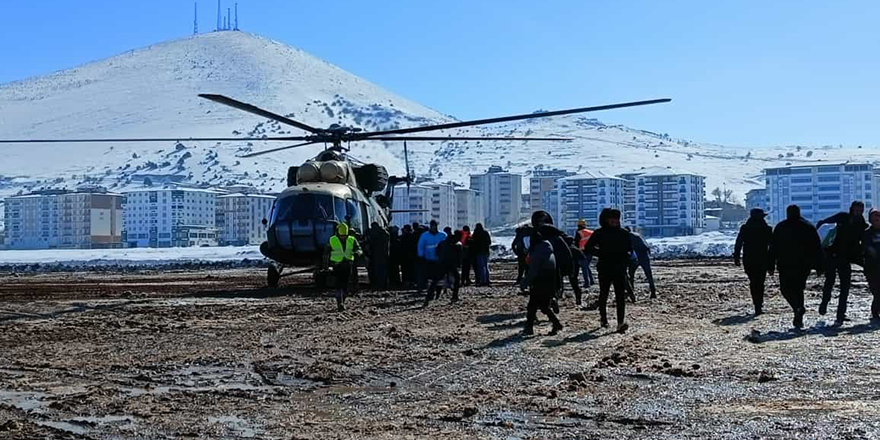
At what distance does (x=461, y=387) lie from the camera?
8156 millimetres

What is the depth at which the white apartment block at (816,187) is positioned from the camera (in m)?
115

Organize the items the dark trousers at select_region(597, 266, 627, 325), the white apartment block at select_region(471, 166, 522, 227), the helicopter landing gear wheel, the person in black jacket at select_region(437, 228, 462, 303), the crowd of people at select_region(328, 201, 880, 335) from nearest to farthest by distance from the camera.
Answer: the crowd of people at select_region(328, 201, 880, 335)
the dark trousers at select_region(597, 266, 627, 325)
the person in black jacket at select_region(437, 228, 462, 303)
the helicopter landing gear wheel
the white apartment block at select_region(471, 166, 522, 227)

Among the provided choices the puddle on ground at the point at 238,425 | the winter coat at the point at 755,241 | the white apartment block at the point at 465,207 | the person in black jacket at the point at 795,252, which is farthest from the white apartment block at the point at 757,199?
the puddle on ground at the point at 238,425

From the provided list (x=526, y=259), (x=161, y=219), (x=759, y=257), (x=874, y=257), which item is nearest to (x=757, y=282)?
(x=759, y=257)

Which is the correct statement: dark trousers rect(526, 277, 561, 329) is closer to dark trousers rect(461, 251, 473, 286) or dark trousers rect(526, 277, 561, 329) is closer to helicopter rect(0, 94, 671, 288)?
helicopter rect(0, 94, 671, 288)

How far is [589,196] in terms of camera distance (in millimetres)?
130000

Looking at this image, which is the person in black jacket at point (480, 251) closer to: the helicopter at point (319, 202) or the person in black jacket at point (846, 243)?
the helicopter at point (319, 202)

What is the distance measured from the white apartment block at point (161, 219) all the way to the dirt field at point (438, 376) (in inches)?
4542

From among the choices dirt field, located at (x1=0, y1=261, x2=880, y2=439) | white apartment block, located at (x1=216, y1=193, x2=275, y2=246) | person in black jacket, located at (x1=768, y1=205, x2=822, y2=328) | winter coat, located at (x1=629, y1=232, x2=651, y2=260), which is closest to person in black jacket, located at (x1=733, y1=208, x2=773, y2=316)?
dirt field, located at (x1=0, y1=261, x2=880, y2=439)

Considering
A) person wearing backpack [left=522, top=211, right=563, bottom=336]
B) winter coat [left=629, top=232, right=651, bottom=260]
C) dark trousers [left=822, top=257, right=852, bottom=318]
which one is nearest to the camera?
person wearing backpack [left=522, top=211, right=563, bottom=336]

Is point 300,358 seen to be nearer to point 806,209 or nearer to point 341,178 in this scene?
point 341,178

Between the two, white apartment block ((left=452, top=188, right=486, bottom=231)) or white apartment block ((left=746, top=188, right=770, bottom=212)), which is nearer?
white apartment block ((left=746, top=188, right=770, bottom=212))

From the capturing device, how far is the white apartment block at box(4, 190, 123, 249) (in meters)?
132

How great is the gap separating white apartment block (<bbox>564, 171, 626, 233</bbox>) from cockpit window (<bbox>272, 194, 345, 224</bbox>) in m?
108
